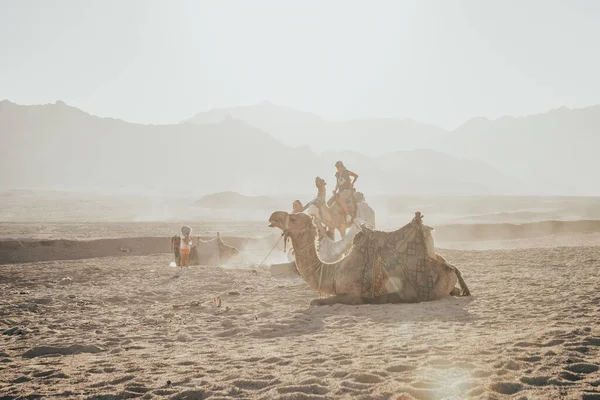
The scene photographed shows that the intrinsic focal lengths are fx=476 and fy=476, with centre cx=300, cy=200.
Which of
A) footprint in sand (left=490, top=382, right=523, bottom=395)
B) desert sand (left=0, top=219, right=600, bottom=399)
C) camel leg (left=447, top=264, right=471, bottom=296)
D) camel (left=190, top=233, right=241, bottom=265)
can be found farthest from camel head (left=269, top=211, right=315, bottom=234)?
camel (left=190, top=233, right=241, bottom=265)

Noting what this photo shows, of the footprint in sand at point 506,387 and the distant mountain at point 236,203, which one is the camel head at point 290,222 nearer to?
the footprint in sand at point 506,387

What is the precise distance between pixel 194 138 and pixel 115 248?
130326 millimetres

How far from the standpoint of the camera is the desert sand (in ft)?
13.3

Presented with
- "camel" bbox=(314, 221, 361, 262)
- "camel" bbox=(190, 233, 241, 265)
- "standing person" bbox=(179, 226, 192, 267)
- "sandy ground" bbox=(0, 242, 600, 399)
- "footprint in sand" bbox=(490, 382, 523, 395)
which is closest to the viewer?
"footprint in sand" bbox=(490, 382, 523, 395)

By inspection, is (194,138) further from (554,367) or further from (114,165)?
(554,367)

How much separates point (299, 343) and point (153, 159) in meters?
139

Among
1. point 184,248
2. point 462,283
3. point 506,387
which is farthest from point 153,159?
point 506,387

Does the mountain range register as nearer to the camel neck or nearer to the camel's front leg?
the camel neck

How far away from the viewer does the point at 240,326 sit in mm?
6723

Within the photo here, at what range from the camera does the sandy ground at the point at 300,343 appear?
4.05 meters

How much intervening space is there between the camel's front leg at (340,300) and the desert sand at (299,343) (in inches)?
7.7

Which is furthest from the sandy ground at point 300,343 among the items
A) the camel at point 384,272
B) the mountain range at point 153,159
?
the mountain range at point 153,159

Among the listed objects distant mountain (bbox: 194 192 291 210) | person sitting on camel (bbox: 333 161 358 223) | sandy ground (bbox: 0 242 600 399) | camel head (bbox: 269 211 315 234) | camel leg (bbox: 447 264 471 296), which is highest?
distant mountain (bbox: 194 192 291 210)

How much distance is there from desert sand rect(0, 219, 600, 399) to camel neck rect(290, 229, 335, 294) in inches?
18.7
